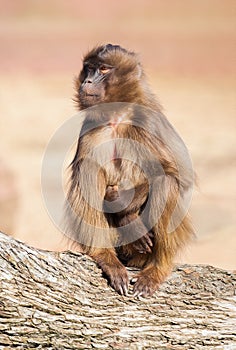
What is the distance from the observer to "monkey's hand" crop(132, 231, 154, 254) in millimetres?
5895

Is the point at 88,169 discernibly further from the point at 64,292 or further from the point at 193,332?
the point at 193,332

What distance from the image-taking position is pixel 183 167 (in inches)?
237

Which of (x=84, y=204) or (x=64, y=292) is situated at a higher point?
(x=84, y=204)

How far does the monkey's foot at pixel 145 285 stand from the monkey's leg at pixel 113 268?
7 centimetres

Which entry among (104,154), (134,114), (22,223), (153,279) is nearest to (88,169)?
(104,154)

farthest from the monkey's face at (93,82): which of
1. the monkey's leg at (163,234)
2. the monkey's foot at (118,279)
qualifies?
the monkey's foot at (118,279)

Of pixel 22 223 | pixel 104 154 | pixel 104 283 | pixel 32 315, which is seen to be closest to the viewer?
pixel 32 315

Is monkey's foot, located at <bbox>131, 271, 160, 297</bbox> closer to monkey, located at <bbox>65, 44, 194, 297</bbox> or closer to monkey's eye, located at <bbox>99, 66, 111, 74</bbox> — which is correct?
monkey, located at <bbox>65, 44, 194, 297</bbox>

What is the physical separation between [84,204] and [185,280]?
3.01ft

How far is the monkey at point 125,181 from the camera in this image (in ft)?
19.3

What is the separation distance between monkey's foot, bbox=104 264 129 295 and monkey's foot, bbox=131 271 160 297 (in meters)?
0.07

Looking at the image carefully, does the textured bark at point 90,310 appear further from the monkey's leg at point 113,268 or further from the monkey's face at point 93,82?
the monkey's face at point 93,82

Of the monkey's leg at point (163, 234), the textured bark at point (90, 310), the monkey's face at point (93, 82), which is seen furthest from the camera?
the monkey's face at point (93, 82)

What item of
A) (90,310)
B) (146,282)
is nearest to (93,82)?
(146,282)
